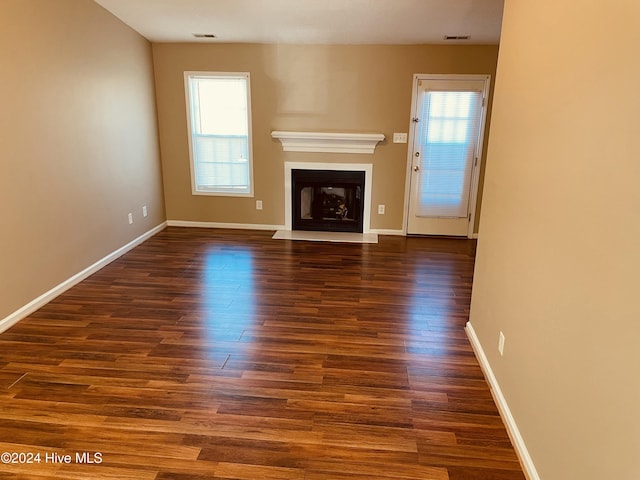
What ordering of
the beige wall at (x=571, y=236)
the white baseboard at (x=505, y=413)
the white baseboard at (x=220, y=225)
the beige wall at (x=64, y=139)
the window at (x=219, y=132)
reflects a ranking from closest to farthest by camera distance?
the beige wall at (x=571, y=236)
the white baseboard at (x=505, y=413)
the beige wall at (x=64, y=139)
the window at (x=219, y=132)
the white baseboard at (x=220, y=225)

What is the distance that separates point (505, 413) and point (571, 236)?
1.07m

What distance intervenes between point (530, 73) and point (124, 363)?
2.78m

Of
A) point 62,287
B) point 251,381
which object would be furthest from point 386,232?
point 62,287

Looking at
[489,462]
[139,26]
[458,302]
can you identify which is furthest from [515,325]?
[139,26]

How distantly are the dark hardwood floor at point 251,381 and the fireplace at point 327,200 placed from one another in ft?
5.16

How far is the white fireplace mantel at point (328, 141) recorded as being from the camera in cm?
516

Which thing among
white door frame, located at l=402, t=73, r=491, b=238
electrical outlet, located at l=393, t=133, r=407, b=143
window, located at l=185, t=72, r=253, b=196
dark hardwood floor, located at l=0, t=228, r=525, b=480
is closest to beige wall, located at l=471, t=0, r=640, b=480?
dark hardwood floor, located at l=0, t=228, r=525, b=480

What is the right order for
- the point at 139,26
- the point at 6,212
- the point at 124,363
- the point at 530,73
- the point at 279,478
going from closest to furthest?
the point at 279,478 → the point at 530,73 → the point at 124,363 → the point at 6,212 → the point at 139,26

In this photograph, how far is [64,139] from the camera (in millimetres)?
3582

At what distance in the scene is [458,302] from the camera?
11.7 feet

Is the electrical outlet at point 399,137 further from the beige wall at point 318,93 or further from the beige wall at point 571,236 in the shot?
the beige wall at point 571,236

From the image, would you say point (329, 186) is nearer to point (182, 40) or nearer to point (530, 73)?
point (182, 40)

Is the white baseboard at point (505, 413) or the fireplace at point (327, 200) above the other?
the fireplace at point (327, 200)

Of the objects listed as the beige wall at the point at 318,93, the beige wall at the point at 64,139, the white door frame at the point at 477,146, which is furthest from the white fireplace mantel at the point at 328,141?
the beige wall at the point at 64,139
